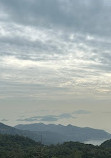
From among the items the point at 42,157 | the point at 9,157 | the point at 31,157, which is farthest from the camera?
the point at 9,157

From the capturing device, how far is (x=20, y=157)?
194 m

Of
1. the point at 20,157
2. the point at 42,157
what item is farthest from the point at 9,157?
the point at 42,157

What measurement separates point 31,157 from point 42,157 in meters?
16.9

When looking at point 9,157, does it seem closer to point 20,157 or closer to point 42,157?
point 20,157

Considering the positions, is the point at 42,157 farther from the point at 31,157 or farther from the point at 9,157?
the point at 9,157

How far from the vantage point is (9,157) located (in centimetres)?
19925

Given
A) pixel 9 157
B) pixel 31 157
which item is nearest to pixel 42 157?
pixel 31 157

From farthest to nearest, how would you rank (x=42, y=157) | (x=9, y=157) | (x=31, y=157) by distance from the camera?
(x=9, y=157), (x=31, y=157), (x=42, y=157)

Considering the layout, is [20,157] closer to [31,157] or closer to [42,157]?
[31,157]

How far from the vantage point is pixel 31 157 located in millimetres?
187125

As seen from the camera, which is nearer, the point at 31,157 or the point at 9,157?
the point at 31,157

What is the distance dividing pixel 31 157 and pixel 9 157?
73.4ft

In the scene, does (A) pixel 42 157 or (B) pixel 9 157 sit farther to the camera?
(B) pixel 9 157

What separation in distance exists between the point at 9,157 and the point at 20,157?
36.4 feet
